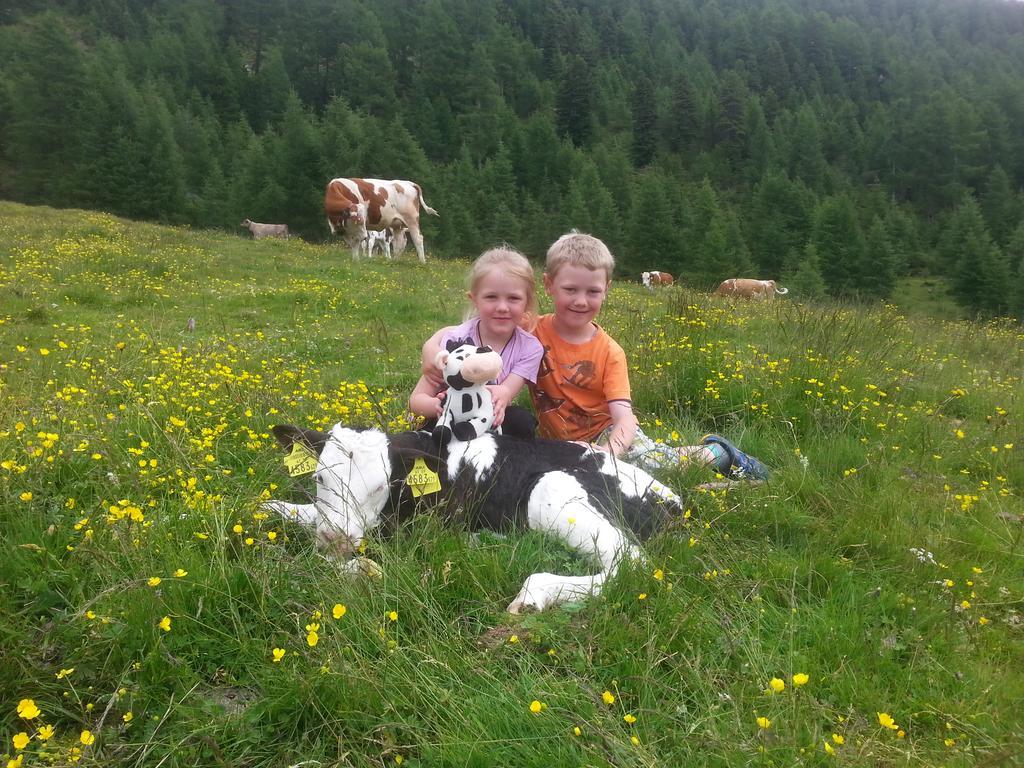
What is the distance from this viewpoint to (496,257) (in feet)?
12.5

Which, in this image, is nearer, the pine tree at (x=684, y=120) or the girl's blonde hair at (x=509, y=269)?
the girl's blonde hair at (x=509, y=269)

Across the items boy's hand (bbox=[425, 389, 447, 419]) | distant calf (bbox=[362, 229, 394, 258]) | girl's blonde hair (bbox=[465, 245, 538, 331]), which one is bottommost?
boy's hand (bbox=[425, 389, 447, 419])

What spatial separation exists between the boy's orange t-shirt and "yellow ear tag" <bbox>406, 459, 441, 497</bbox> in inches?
58.5

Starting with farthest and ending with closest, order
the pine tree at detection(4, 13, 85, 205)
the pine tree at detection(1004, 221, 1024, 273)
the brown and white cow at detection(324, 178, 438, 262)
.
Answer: the pine tree at detection(1004, 221, 1024, 273)
the pine tree at detection(4, 13, 85, 205)
the brown and white cow at detection(324, 178, 438, 262)

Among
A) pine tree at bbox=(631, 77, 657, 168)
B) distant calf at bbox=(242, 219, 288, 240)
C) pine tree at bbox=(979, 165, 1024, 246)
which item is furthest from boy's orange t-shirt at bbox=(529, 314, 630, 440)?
pine tree at bbox=(631, 77, 657, 168)

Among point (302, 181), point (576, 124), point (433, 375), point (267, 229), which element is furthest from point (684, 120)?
point (433, 375)

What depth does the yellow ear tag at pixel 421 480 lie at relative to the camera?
2.80 meters

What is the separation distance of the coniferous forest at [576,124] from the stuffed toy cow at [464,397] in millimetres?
6779

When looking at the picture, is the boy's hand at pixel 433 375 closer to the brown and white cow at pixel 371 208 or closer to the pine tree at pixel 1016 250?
the brown and white cow at pixel 371 208

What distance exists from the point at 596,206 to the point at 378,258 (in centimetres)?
4074

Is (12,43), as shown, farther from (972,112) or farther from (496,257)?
(972,112)

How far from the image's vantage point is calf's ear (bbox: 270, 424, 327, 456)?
9.30 ft

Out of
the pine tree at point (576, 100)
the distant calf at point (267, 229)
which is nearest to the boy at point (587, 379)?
the distant calf at point (267, 229)

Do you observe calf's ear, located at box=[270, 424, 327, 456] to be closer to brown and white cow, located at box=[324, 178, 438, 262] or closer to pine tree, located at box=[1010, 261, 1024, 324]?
brown and white cow, located at box=[324, 178, 438, 262]
